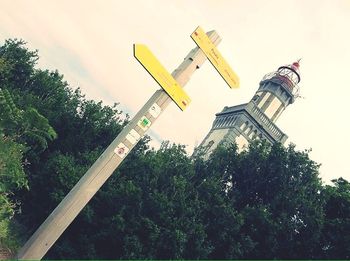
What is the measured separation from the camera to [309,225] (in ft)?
75.2

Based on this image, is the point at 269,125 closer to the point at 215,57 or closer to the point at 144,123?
the point at 215,57

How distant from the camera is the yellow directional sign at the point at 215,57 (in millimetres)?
7270

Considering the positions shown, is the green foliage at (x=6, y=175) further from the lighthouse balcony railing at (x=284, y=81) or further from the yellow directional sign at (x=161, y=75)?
the lighthouse balcony railing at (x=284, y=81)

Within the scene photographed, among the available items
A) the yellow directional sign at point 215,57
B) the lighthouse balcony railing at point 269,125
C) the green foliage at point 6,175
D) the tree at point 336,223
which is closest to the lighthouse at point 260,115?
the lighthouse balcony railing at point 269,125

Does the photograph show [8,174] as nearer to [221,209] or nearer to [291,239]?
A: [221,209]

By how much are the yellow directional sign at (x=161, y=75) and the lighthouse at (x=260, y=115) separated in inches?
1518

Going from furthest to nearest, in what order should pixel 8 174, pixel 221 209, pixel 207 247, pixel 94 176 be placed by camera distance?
pixel 221 209 → pixel 207 247 → pixel 8 174 → pixel 94 176

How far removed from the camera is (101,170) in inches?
256

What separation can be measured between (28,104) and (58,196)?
31.3 ft

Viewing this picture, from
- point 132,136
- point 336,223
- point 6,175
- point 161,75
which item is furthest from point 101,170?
point 336,223

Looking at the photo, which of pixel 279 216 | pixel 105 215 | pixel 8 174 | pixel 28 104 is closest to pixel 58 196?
pixel 105 215

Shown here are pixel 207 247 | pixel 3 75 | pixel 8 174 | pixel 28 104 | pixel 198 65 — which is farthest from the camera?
pixel 3 75

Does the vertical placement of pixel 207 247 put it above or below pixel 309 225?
below

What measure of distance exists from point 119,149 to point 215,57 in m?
2.75
